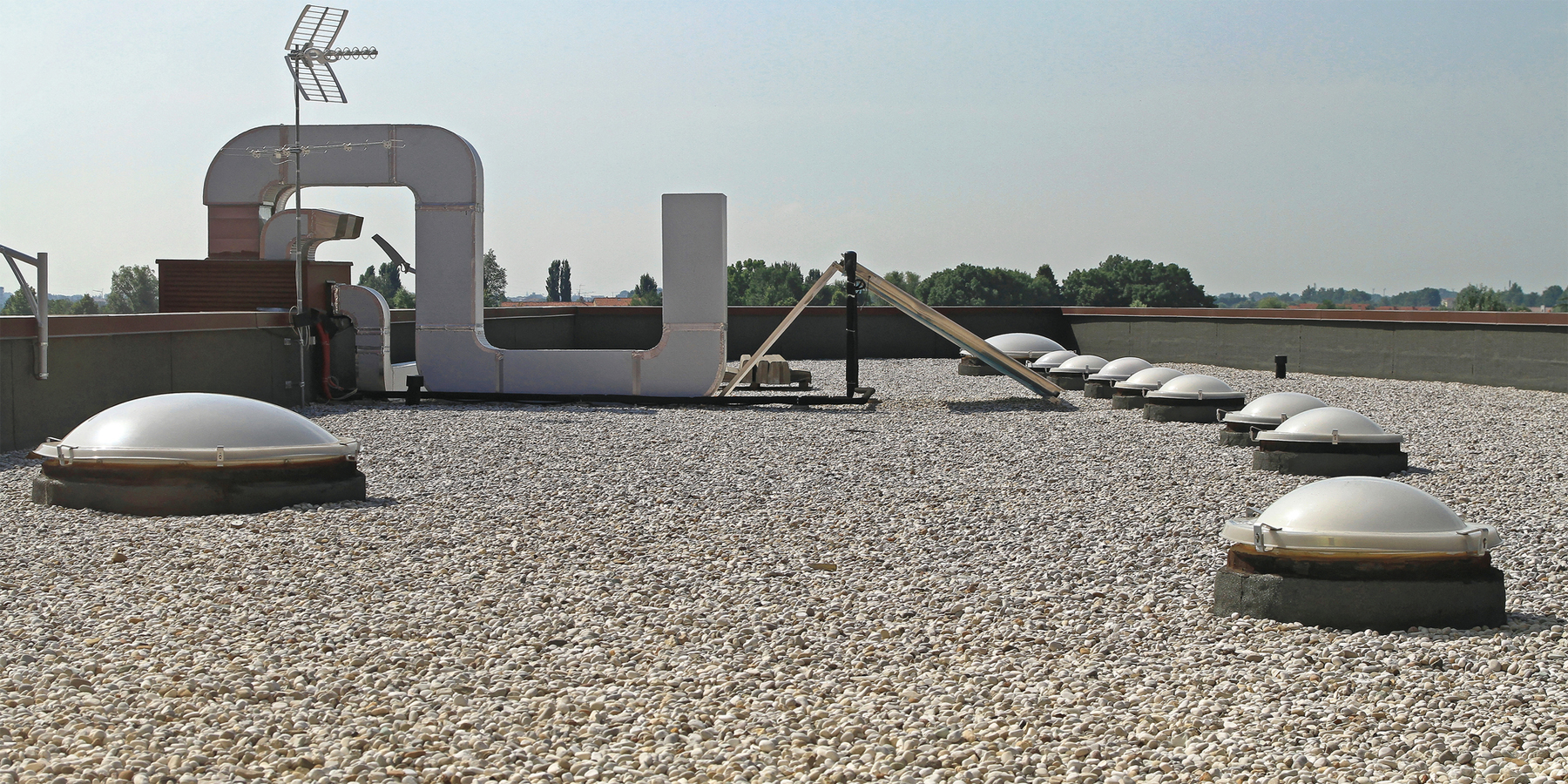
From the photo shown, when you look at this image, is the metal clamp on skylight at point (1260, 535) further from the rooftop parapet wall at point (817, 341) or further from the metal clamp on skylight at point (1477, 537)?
the rooftop parapet wall at point (817, 341)

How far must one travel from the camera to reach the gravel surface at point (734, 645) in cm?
456

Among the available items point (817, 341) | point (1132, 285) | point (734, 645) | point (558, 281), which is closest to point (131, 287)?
point (558, 281)

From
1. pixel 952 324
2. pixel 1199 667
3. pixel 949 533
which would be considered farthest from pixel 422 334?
Answer: pixel 1199 667

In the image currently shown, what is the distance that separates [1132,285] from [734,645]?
5137 inches

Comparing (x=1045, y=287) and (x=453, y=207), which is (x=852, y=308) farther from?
(x=1045, y=287)

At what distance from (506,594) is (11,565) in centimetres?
307

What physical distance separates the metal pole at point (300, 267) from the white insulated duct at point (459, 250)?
0.60 feet

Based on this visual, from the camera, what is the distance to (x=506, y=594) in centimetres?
674

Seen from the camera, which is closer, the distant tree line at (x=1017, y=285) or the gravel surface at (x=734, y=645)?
the gravel surface at (x=734, y=645)

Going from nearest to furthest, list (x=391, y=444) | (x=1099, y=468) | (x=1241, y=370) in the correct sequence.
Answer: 1. (x=1099, y=468)
2. (x=391, y=444)
3. (x=1241, y=370)

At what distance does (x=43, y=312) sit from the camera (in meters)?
12.6

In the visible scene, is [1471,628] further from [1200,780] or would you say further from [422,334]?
[422,334]

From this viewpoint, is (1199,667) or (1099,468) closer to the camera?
(1199,667)

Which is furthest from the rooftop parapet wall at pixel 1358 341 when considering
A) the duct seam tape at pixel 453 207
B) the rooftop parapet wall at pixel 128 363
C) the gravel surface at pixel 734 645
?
the rooftop parapet wall at pixel 128 363
